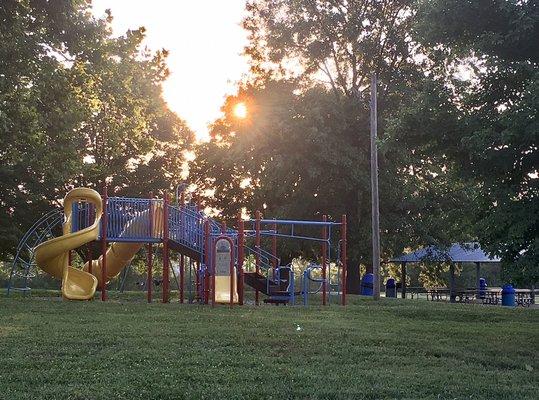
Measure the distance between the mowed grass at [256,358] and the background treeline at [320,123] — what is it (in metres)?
2.38

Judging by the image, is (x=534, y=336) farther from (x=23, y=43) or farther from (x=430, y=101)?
(x=23, y=43)

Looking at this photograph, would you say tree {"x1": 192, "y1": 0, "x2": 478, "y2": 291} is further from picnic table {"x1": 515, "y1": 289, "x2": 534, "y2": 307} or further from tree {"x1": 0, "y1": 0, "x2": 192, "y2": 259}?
tree {"x1": 0, "y1": 0, "x2": 192, "y2": 259}

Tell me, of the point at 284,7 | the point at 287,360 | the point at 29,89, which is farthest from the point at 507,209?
the point at 284,7

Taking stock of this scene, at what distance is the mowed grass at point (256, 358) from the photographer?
7.15 meters

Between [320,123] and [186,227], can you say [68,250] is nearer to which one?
[186,227]

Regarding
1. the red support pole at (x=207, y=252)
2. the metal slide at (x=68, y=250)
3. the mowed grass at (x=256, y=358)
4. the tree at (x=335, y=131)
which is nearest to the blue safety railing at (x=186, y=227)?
the red support pole at (x=207, y=252)

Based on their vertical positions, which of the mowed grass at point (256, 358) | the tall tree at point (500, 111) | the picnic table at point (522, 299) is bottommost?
the picnic table at point (522, 299)

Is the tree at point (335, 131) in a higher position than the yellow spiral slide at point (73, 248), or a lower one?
higher

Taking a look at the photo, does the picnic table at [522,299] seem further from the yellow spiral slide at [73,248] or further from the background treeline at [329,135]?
the yellow spiral slide at [73,248]

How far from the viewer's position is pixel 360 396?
6.98m

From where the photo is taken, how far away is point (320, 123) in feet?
104

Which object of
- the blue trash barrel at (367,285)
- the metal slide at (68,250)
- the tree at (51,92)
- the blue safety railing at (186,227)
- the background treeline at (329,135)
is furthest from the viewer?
the blue trash barrel at (367,285)

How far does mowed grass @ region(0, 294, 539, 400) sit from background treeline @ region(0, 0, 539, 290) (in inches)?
93.9

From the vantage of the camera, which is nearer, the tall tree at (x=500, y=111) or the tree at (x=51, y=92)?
the tall tree at (x=500, y=111)
